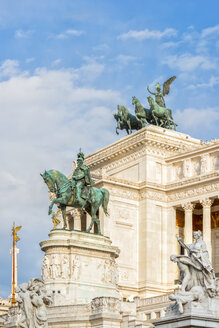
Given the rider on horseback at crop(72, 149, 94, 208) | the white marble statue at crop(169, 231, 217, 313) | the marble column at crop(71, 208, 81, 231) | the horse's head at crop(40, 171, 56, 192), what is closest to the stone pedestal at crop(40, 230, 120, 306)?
the rider on horseback at crop(72, 149, 94, 208)

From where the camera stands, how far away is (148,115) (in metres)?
75.6

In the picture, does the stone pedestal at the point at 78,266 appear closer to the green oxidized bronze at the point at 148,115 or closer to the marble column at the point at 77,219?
the marble column at the point at 77,219

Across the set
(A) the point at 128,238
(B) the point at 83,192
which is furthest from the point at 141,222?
(B) the point at 83,192

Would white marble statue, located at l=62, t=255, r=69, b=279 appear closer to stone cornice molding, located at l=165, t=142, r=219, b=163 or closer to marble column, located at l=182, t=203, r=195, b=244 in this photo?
marble column, located at l=182, t=203, r=195, b=244

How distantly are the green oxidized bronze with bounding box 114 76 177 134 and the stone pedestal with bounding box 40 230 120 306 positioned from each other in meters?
34.7

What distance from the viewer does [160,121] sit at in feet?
247

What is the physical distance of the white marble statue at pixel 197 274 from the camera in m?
20.3

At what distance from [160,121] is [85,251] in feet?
119

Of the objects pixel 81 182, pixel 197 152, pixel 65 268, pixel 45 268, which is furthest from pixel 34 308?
pixel 197 152

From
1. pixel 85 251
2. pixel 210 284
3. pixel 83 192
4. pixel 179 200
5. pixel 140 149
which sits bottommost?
pixel 210 284

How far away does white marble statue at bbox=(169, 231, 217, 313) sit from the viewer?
800 inches

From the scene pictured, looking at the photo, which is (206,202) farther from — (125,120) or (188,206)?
(125,120)

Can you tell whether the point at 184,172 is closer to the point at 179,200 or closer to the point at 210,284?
the point at 179,200

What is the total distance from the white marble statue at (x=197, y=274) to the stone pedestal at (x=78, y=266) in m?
18.8
